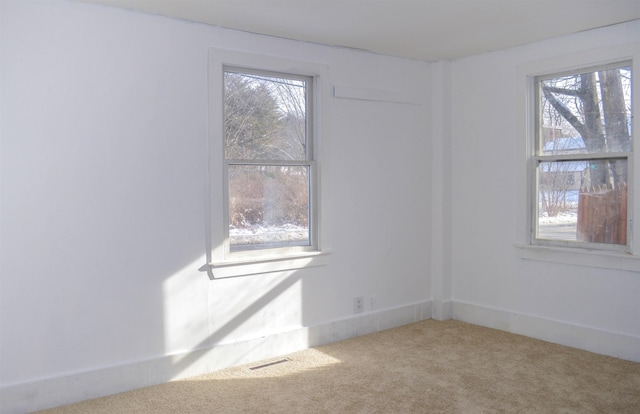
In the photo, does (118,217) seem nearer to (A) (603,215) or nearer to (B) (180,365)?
(B) (180,365)

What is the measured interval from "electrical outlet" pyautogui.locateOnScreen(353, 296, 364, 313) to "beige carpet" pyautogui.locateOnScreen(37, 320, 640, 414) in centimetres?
34

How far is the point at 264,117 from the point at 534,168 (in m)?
2.37

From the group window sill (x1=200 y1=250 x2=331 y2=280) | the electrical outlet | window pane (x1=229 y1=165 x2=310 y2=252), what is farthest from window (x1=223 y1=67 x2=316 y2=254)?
the electrical outlet

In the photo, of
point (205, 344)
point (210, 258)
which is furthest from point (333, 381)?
point (210, 258)

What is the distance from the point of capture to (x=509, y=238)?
16.3ft

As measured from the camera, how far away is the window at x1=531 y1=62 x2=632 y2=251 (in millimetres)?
4273

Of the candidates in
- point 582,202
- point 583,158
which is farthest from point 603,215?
point 583,158

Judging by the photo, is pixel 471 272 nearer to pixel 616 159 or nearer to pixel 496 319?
pixel 496 319

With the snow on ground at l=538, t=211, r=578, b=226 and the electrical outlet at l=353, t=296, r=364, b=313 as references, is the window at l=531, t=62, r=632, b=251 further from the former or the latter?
the electrical outlet at l=353, t=296, r=364, b=313

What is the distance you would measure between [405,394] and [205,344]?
147 cm

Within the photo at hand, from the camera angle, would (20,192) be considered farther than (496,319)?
No

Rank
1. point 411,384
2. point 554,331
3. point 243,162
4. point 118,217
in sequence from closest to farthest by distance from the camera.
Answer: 1. point 118,217
2. point 411,384
3. point 243,162
4. point 554,331

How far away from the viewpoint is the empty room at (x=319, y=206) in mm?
3406

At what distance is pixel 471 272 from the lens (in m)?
5.31
